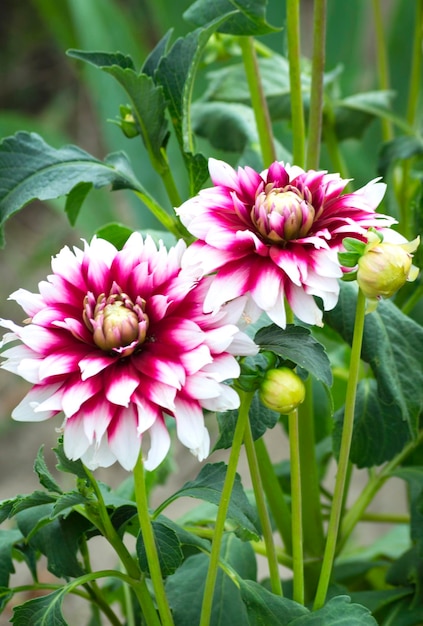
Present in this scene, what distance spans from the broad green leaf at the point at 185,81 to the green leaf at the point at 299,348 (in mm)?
87

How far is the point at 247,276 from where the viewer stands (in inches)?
9.2

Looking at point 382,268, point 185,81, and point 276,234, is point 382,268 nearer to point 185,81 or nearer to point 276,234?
point 276,234

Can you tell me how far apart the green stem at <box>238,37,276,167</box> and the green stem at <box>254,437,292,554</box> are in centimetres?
12

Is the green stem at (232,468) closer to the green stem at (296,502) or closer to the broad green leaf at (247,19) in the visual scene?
the green stem at (296,502)

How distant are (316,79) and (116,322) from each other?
17 cm

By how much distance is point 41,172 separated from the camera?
333 mm

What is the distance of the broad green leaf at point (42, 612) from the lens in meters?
0.28

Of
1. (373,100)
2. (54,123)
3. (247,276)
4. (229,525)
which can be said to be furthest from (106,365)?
(54,123)

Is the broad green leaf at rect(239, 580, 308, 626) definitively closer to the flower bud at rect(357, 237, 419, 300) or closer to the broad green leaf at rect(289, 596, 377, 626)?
the broad green leaf at rect(289, 596, 377, 626)

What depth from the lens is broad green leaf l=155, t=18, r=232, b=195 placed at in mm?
322

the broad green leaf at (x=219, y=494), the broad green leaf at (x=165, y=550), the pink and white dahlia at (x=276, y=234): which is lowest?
the broad green leaf at (x=165, y=550)

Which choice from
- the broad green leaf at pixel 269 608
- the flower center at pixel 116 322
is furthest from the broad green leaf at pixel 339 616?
the flower center at pixel 116 322

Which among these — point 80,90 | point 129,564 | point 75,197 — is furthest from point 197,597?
point 80,90

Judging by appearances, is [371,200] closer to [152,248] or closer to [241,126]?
[152,248]
